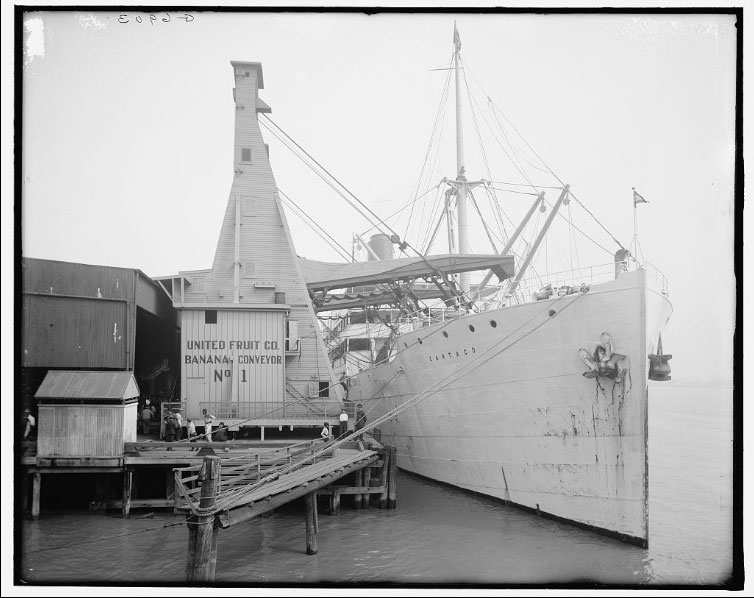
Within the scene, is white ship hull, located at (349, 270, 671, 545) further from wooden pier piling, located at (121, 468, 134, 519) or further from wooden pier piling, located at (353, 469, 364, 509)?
wooden pier piling, located at (121, 468, 134, 519)

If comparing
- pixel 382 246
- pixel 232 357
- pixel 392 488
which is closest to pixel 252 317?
pixel 232 357

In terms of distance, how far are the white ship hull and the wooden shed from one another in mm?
8399

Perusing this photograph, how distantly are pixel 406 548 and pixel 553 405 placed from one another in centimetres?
469

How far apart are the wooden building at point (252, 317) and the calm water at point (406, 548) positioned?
4337 mm

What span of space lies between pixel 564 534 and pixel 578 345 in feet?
13.5

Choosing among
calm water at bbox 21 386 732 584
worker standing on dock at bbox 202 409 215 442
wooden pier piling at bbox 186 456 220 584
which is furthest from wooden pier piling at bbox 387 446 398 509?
wooden pier piling at bbox 186 456 220 584

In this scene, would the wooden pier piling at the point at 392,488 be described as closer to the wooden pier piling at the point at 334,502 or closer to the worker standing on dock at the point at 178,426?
the wooden pier piling at the point at 334,502

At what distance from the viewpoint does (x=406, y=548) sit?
11.9 m

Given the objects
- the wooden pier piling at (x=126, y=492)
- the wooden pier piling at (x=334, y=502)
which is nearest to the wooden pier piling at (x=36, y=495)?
the wooden pier piling at (x=126, y=492)

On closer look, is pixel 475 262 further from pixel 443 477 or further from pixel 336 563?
pixel 336 563

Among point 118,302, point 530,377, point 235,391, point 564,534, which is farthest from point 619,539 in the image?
point 118,302

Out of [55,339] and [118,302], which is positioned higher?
[118,302]

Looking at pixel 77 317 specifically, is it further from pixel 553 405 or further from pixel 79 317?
pixel 553 405

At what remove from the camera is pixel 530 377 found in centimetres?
1403
